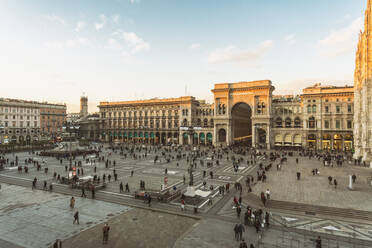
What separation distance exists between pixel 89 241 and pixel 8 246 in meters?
4.51

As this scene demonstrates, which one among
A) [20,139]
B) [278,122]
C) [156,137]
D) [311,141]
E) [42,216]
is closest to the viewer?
[42,216]

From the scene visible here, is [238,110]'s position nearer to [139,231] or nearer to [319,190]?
[319,190]

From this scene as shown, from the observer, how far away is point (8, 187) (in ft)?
85.1

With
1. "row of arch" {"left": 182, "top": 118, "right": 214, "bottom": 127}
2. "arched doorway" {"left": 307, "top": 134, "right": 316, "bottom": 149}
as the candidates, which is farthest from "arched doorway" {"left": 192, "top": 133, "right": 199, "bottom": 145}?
"arched doorway" {"left": 307, "top": 134, "right": 316, "bottom": 149}

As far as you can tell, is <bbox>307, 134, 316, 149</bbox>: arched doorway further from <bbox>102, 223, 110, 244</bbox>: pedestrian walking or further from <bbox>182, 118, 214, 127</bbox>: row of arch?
<bbox>102, 223, 110, 244</bbox>: pedestrian walking

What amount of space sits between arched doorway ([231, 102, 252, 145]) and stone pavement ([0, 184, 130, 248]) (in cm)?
6210

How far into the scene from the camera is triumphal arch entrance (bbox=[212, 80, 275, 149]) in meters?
69.9

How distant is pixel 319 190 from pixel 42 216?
2608 centimetres

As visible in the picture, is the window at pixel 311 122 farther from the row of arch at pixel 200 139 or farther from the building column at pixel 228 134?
the row of arch at pixel 200 139

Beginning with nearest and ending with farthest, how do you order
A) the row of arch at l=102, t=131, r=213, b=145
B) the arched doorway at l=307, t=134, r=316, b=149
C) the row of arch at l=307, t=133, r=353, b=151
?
the row of arch at l=307, t=133, r=353, b=151
the arched doorway at l=307, t=134, r=316, b=149
the row of arch at l=102, t=131, r=213, b=145

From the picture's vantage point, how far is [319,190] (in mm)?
23766

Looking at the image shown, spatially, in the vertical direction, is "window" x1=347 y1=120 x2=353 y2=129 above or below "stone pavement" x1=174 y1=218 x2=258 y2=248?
above

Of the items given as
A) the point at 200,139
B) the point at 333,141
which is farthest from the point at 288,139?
the point at 200,139

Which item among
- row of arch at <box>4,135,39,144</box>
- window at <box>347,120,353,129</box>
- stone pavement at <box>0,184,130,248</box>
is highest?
window at <box>347,120,353,129</box>
